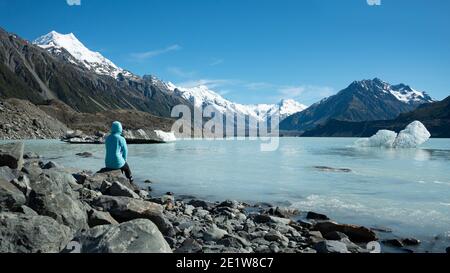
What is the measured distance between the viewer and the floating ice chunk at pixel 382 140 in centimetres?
9100

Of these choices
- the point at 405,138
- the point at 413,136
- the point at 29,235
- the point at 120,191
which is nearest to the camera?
the point at 29,235

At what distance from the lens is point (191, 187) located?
22.5 metres

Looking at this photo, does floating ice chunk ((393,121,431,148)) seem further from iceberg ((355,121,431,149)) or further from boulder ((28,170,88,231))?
boulder ((28,170,88,231))

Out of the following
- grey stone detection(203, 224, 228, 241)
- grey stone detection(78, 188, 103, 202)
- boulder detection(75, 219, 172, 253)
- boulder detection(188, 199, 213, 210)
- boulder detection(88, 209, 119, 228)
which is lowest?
boulder detection(188, 199, 213, 210)

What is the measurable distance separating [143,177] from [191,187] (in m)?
6.44

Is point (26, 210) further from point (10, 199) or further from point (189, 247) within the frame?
point (189, 247)

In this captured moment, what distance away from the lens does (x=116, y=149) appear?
1892cm

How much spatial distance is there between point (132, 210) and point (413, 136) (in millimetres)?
88270

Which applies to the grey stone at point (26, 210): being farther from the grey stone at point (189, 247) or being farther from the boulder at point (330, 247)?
the boulder at point (330, 247)

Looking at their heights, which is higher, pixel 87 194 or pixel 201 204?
pixel 87 194

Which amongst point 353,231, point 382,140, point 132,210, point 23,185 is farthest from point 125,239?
point 382,140

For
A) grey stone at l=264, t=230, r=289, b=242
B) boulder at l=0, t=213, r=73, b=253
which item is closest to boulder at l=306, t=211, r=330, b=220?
grey stone at l=264, t=230, r=289, b=242

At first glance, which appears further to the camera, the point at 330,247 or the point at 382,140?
the point at 382,140

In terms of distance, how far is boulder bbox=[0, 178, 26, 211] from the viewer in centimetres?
880
